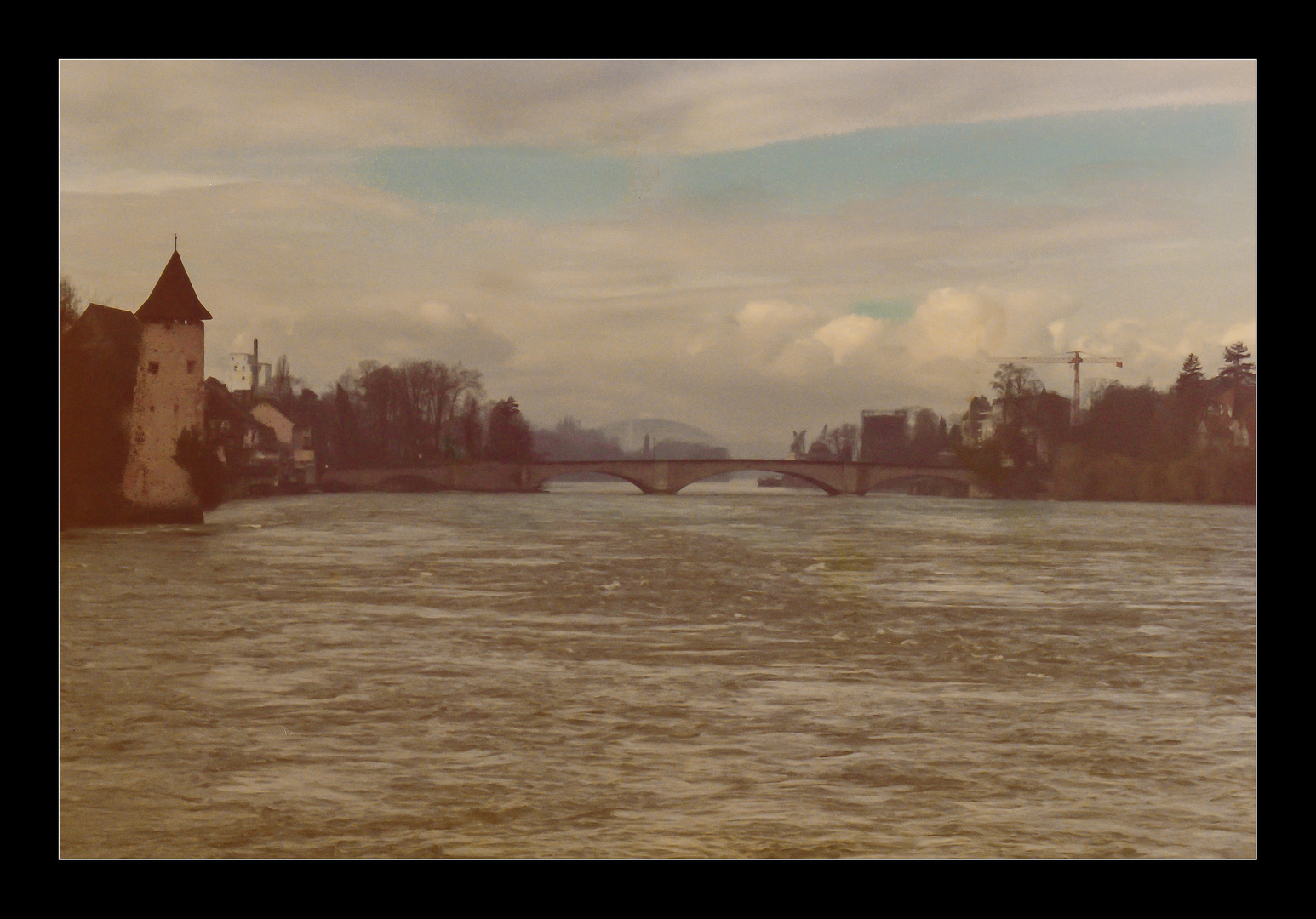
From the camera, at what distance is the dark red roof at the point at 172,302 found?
3016 centimetres

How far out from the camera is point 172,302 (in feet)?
100

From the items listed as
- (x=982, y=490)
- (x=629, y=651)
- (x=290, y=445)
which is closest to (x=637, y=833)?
(x=629, y=651)

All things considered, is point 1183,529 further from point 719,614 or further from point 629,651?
point 629,651

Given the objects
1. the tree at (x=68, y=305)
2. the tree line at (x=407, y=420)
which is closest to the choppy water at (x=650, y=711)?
the tree at (x=68, y=305)

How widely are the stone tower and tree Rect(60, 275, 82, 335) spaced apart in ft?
14.0

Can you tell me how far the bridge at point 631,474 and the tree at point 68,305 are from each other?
2500 cm

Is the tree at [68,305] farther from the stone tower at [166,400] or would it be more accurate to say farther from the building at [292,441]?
the building at [292,441]

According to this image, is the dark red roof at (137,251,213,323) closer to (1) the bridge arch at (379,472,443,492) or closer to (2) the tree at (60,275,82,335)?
(2) the tree at (60,275,82,335)

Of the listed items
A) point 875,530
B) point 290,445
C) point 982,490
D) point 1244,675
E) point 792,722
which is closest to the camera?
point 792,722

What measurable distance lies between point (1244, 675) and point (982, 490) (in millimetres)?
39693

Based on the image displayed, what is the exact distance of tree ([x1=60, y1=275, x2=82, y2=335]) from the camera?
2370cm

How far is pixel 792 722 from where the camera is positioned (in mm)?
9648

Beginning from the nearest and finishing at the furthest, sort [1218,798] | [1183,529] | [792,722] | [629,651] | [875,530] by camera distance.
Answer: [1218,798]
[792,722]
[629,651]
[1183,529]
[875,530]

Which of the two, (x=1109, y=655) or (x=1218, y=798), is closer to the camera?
(x=1218, y=798)
